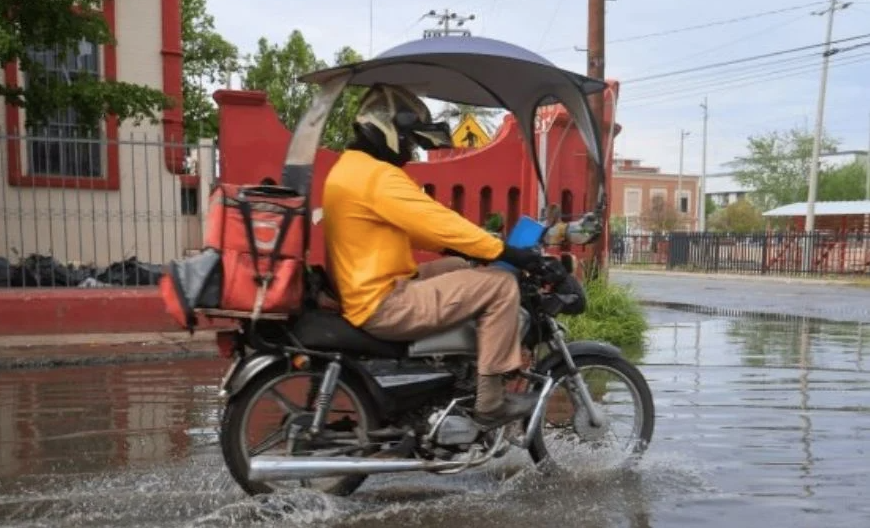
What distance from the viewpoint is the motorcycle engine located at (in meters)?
4.28

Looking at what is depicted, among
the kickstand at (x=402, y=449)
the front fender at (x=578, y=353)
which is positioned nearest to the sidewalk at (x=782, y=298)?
the front fender at (x=578, y=353)

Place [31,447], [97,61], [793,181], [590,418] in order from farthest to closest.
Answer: [793,181]
[97,61]
[31,447]
[590,418]

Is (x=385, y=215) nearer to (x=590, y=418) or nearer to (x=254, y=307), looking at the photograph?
(x=254, y=307)

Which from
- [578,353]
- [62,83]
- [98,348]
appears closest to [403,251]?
[578,353]

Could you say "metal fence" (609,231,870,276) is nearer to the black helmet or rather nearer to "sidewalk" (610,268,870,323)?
"sidewalk" (610,268,870,323)

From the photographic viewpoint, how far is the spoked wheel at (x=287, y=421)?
13.7 feet

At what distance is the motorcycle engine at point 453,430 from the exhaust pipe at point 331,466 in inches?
4.3

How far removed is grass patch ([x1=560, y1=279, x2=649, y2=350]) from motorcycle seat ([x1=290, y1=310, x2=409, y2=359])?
5675 mm

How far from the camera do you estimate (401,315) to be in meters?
4.13

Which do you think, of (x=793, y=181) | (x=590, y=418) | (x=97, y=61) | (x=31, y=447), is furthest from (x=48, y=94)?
(x=793, y=181)

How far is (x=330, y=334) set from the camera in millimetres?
4160

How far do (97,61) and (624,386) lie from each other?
11306 mm

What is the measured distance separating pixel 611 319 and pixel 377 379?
20.6 ft

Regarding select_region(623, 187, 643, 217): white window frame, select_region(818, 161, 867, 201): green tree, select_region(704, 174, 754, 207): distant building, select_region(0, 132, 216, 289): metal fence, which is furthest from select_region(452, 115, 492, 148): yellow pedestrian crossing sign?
select_region(704, 174, 754, 207): distant building
